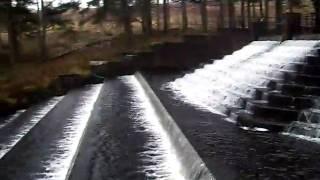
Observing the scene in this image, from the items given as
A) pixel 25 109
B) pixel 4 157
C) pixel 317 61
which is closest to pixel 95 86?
pixel 25 109

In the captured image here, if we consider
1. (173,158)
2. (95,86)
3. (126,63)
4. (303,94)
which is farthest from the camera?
(126,63)

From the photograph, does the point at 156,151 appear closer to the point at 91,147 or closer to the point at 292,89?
the point at 91,147

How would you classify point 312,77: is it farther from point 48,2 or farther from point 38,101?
point 48,2

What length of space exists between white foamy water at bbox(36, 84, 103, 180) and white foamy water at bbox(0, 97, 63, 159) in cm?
117

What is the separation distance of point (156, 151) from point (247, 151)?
1.85m

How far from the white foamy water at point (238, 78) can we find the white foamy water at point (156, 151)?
2.32 meters

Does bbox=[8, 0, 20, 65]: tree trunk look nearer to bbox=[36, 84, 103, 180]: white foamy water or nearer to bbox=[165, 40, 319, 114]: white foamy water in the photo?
bbox=[165, 40, 319, 114]: white foamy water

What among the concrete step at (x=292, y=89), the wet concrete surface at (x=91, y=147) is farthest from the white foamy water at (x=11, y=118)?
the concrete step at (x=292, y=89)

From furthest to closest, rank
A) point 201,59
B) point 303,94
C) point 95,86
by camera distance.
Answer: point 201,59, point 95,86, point 303,94

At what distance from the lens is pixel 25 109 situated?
2008 cm

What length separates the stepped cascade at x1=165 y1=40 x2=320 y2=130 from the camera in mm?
12922

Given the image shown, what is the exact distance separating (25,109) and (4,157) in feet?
29.1

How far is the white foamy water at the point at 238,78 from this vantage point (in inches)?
639

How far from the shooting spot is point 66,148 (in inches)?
460
